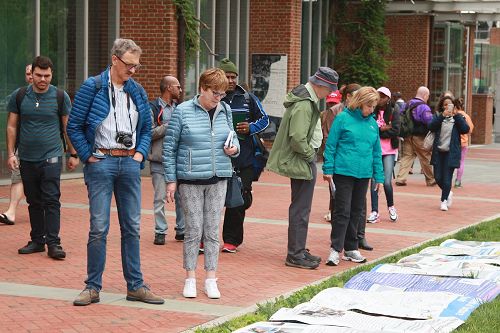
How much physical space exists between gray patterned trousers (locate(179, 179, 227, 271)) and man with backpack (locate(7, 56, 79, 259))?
6.92 ft

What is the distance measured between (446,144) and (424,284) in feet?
23.7

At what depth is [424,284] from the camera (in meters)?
9.09

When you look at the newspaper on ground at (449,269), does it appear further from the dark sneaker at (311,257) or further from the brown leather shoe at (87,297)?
the brown leather shoe at (87,297)

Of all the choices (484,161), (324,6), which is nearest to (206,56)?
(324,6)

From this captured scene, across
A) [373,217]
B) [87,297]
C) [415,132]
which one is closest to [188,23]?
[415,132]

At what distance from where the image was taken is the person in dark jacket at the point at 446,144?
15849mm

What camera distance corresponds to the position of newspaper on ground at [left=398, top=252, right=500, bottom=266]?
10273 millimetres

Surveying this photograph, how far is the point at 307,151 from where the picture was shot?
10.1m

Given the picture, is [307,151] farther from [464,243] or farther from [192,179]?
[464,243]

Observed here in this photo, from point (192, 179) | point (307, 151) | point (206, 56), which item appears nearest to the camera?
point (192, 179)

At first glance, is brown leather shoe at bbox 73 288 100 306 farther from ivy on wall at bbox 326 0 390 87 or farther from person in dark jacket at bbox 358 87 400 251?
ivy on wall at bbox 326 0 390 87

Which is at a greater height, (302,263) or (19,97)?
(19,97)

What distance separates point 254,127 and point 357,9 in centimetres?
1991

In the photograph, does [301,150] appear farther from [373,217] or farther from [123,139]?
[373,217]
